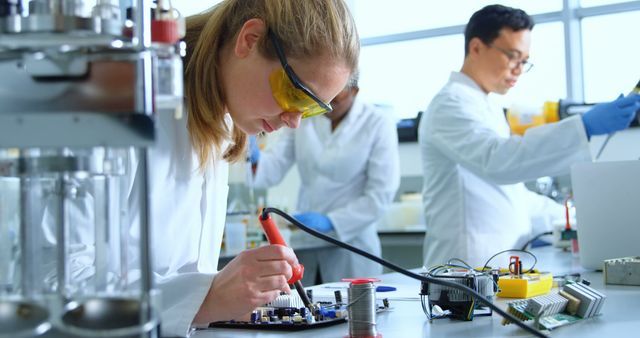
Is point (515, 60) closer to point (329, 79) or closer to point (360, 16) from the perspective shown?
point (329, 79)

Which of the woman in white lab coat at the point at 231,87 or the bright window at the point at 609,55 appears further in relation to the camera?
the bright window at the point at 609,55

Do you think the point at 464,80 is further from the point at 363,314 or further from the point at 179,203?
the point at 363,314

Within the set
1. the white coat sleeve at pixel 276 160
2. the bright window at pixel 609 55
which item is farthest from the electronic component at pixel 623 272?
the bright window at pixel 609 55

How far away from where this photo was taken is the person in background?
3854mm

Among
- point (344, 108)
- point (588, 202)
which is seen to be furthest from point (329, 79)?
point (344, 108)

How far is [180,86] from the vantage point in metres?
0.74

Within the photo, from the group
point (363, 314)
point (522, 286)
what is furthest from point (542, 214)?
point (363, 314)

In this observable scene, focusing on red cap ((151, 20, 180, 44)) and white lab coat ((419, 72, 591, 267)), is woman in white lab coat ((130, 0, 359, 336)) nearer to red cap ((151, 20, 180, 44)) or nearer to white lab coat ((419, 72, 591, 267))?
red cap ((151, 20, 180, 44))

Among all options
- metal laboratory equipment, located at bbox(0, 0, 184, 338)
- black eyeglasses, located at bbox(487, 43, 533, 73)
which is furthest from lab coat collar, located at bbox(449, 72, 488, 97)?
metal laboratory equipment, located at bbox(0, 0, 184, 338)

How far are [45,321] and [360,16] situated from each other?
5198 mm

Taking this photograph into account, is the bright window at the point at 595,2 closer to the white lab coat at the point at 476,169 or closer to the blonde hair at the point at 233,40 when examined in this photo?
the white lab coat at the point at 476,169

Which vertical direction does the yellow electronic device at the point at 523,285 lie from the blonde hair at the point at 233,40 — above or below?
below

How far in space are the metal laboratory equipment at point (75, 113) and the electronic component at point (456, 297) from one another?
74 centimetres

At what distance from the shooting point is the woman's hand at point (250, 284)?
4.35ft
